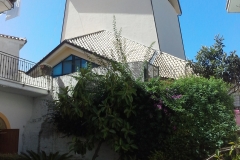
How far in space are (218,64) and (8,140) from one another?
1046 centimetres

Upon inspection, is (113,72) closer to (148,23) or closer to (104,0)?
(148,23)

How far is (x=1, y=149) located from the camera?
1323 centimetres

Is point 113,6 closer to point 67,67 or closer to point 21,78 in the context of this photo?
point 67,67

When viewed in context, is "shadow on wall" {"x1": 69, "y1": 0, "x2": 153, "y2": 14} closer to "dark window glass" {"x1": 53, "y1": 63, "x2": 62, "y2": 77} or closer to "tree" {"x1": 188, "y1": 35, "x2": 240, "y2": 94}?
A: "dark window glass" {"x1": 53, "y1": 63, "x2": 62, "y2": 77}

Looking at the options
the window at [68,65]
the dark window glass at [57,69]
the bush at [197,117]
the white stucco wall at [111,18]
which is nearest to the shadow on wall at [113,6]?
the white stucco wall at [111,18]

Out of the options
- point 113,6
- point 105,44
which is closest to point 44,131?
point 105,44

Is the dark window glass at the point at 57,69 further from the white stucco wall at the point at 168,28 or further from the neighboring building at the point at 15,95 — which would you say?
the white stucco wall at the point at 168,28

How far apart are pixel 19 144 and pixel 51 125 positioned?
1.95 meters

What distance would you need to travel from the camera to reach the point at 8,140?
44.1ft

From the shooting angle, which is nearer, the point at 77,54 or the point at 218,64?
the point at 218,64

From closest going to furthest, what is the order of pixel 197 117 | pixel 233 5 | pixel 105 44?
pixel 233 5
pixel 197 117
pixel 105 44

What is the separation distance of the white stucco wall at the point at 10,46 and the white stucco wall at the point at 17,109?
9.66 ft

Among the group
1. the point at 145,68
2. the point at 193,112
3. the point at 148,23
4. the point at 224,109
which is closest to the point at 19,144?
the point at 145,68

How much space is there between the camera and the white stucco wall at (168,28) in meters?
21.6
